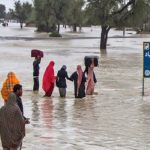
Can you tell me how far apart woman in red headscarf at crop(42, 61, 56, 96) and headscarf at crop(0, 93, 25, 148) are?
33.1 ft

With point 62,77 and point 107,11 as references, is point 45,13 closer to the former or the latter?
point 107,11

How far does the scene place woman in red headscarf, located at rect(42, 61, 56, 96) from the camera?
60.2 feet

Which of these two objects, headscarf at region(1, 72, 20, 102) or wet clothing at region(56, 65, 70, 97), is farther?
wet clothing at region(56, 65, 70, 97)

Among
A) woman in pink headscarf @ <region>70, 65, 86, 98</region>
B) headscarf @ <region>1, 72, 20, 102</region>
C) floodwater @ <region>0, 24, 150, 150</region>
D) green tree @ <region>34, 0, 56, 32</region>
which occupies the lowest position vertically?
floodwater @ <region>0, 24, 150, 150</region>

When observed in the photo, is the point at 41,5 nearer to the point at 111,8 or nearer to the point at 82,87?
the point at 111,8

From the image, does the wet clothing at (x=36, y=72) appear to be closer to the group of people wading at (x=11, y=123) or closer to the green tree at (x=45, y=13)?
the group of people wading at (x=11, y=123)

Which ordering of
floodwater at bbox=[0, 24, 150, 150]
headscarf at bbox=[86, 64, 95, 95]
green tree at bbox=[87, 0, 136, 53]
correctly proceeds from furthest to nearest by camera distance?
1. green tree at bbox=[87, 0, 136, 53]
2. headscarf at bbox=[86, 64, 95, 95]
3. floodwater at bbox=[0, 24, 150, 150]

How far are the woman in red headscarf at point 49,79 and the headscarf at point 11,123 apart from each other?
10.1m

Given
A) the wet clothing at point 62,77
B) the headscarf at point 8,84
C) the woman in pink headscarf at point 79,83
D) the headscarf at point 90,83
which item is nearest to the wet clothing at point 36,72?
the wet clothing at point 62,77

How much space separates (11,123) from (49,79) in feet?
34.2

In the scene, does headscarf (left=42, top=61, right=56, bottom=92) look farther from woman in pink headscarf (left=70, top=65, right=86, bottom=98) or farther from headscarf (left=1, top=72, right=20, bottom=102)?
headscarf (left=1, top=72, right=20, bottom=102)

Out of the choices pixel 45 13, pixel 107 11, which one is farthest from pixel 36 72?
pixel 45 13

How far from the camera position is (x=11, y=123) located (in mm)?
8156

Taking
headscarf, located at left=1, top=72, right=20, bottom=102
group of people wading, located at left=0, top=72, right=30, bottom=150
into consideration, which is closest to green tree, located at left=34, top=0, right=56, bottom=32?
headscarf, located at left=1, top=72, right=20, bottom=102
